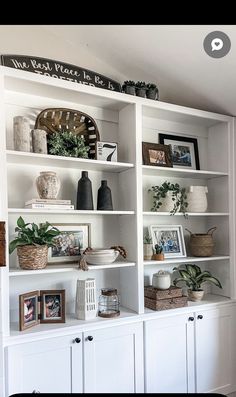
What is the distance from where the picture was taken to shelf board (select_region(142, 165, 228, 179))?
2221mm

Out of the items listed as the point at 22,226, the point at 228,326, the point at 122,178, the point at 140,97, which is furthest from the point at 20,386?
the point at 140,97

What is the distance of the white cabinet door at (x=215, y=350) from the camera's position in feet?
7.38

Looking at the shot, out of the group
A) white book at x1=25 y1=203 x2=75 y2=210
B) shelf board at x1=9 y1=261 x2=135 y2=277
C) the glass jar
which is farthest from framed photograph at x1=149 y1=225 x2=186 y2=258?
white book at x1=25 y1=203 x2=75 y2=210

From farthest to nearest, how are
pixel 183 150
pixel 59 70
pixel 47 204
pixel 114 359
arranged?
pixel 183 150 < pixel 59 70 < pixel 114 359 < pixel 47 204

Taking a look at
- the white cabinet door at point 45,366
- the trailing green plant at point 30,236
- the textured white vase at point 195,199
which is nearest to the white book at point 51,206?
the trailing green plant at point 30,236

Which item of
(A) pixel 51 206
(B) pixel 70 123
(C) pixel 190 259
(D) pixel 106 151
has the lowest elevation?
(C) pixel 190 259

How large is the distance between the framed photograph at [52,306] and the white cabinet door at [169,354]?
0.58 meters

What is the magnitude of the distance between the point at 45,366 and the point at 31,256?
2.04 feet

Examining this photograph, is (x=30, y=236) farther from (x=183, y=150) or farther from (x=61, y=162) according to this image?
(x=183, y=150)

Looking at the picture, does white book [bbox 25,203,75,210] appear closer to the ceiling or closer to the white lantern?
the white lantern

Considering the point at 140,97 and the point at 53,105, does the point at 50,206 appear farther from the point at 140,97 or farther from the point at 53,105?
the point at 140,97

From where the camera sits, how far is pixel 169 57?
2092mm

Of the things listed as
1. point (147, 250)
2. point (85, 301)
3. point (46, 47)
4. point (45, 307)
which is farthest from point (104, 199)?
point (46, 47)

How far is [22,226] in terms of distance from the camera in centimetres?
176
